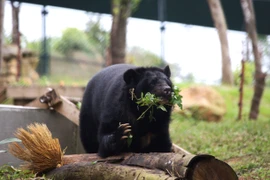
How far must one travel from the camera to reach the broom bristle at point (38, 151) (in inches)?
193

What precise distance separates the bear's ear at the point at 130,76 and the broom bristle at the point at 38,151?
3.18ft

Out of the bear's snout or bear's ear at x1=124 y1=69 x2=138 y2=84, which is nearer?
the bear's snout

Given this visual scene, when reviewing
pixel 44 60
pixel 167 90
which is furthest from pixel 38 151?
pixel 44 60

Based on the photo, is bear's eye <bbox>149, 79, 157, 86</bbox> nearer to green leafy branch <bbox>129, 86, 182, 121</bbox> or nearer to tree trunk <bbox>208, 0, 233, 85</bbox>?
green leafy branch <bbox>129, 86, 182, 121</bbox>

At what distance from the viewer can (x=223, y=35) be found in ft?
44.8

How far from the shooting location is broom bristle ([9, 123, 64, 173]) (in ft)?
16.1

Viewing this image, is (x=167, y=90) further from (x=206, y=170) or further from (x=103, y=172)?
(x=206, y=170)

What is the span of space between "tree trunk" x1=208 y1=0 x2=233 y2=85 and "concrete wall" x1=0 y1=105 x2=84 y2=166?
23.1 ft

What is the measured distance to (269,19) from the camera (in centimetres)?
1389

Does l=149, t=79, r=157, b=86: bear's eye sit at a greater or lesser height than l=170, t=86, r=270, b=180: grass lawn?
greater

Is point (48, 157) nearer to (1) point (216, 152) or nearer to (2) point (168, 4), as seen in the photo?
(1) point (216, 152)

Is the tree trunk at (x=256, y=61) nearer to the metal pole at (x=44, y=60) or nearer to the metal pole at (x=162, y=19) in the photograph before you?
the metal pole at (x=162, y=19)

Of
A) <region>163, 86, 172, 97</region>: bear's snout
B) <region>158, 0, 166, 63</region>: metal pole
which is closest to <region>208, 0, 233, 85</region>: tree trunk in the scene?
<region>158, 0, 166, 63</region>: metal pole

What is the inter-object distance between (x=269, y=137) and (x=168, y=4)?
7965 mm
